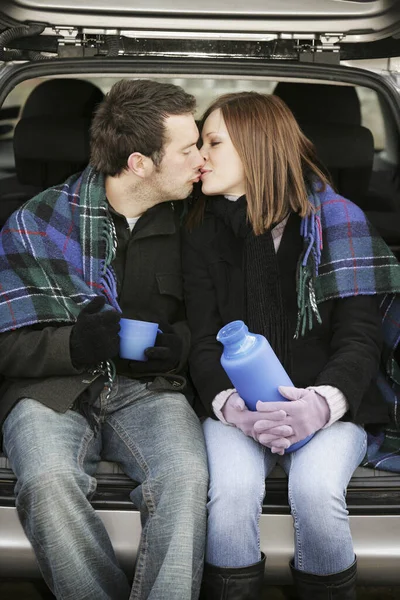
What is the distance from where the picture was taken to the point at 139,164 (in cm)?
262

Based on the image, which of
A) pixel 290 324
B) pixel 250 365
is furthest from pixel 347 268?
pixel 250 365

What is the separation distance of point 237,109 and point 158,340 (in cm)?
70

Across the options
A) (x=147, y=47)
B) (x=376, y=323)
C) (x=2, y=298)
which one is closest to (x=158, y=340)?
(x=2, y=298)

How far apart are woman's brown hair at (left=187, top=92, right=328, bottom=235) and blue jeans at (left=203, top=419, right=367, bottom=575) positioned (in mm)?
622

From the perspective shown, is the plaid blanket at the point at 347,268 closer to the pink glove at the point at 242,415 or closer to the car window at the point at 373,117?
the pink glove at the point at 242,415

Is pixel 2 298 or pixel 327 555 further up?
pixel 2 298

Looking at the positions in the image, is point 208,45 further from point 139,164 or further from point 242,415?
point 242,415

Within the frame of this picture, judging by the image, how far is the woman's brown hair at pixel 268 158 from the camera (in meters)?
2.57

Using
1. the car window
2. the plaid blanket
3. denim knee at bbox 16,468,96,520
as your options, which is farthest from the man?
the car window

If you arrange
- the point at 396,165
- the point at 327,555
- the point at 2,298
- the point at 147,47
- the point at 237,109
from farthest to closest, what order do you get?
the point at 396,165
the point at 147,47
the point at 237,109
the point at 2,298
the point at 327,555

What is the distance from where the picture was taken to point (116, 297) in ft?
8.32

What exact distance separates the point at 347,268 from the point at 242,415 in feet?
1.68

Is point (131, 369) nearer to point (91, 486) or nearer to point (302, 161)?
point (91, 486)

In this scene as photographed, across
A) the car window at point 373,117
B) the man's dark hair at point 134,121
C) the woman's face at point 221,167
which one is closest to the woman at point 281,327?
the woman's face at point 221,167
